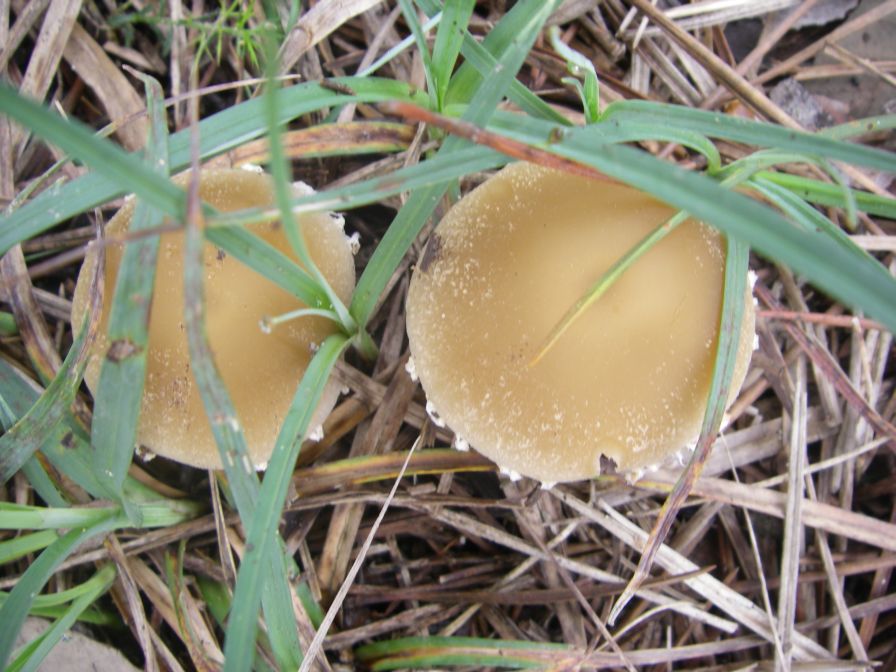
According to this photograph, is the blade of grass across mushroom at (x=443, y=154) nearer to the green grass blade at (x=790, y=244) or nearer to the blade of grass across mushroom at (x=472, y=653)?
the green grass blade at (x=790, y=244)

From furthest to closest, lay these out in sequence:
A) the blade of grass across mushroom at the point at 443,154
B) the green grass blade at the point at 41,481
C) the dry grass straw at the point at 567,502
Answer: the dry grass straw at the point at 567,502 < the green grass blade at the point at 41,481 < the blade of grass across mushroom at the point at 443,154

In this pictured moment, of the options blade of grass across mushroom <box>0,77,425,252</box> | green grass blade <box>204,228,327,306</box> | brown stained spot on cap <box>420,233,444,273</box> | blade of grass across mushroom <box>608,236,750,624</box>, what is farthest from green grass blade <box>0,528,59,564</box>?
blade of grass across mushroom <box>608,236,750,624</box>

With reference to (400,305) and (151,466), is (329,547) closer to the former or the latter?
(151,466)

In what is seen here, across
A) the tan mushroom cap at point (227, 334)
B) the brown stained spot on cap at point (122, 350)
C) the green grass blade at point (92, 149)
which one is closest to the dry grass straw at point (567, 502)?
the tan mushroom cap at point (227, 334)

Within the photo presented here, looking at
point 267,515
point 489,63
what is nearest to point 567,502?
point 267,515

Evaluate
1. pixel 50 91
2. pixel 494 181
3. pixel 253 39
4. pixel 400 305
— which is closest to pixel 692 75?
pixel 494 181

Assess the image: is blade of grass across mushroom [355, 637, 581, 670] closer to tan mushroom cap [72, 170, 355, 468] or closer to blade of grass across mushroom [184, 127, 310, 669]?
blade of grass across mushroom [184, 127, 310, 669]
